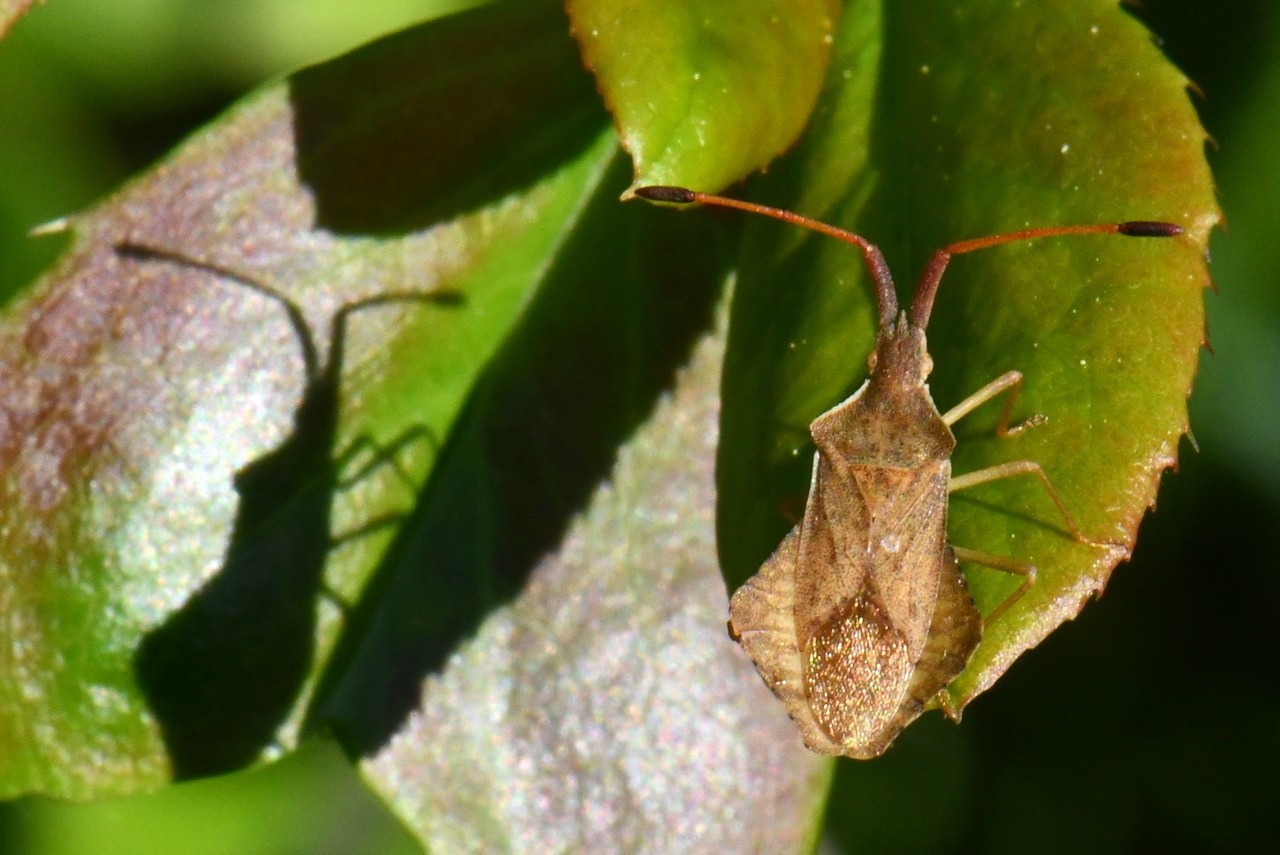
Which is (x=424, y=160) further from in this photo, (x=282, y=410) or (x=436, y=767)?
(x=436, y=767)

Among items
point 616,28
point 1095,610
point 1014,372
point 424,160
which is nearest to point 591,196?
point 424,160

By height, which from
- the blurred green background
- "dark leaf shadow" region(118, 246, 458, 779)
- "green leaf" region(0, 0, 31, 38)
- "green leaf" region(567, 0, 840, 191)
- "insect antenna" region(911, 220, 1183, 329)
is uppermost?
"green leaf" region(0, 0, 31, 38)

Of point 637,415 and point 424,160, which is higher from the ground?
point 424,160

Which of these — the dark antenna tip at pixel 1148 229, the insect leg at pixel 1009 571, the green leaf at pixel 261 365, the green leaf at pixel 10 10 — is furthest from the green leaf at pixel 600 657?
the green leaf at pixel 10 10

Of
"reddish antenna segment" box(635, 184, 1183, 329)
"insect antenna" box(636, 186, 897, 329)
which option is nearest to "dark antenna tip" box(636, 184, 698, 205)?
"reddish antenna segment" box(635, 184, 1183, 329)

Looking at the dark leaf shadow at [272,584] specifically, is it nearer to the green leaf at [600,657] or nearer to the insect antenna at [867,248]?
the green leaf at [600,657]

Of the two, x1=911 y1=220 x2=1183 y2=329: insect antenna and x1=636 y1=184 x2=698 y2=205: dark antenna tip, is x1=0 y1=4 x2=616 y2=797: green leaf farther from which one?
x1=911 y1=220 x2=1183 y2=329: insect antenna
